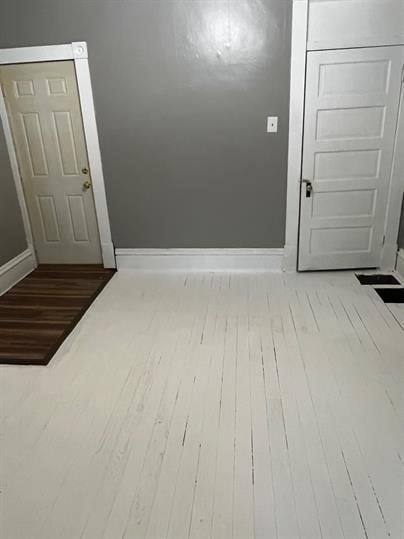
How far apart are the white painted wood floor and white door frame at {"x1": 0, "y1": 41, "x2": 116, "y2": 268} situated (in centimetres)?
109

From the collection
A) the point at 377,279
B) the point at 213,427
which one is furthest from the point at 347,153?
the point at 213,427

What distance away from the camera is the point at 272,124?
10.5 feet

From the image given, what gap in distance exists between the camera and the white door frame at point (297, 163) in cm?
292

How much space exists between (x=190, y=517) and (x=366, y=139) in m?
3.02

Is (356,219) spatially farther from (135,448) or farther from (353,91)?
(135,448)

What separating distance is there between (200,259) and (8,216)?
1889 mm

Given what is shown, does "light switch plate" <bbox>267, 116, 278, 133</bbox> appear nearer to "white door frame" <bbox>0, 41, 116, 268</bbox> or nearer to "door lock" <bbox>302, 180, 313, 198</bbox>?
"door lock" <bbox>302, 180, 313, 198</bbox>

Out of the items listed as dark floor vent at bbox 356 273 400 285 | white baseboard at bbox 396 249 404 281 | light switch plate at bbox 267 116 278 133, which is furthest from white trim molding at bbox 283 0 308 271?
white baseboard at bbox 396 249 404 281

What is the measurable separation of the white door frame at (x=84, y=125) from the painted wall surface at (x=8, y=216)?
2.3 inches

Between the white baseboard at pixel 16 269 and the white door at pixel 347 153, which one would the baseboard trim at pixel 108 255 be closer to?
the white baseboard at pixel 16 269

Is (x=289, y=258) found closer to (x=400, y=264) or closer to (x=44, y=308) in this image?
(x=400, y=264)

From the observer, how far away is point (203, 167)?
3406mm

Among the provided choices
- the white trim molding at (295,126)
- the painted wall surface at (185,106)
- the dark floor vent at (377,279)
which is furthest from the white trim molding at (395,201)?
the painted wall surface at (185,106)

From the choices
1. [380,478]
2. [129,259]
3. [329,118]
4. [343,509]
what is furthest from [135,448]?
[329,118]
